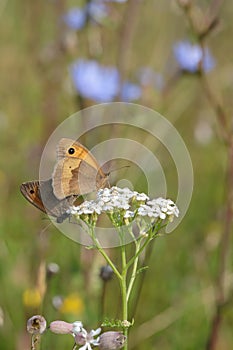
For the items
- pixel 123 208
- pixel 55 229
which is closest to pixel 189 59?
pixel 55 229

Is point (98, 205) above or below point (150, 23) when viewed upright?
below

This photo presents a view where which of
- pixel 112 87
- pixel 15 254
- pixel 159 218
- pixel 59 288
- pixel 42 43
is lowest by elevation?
pixel 159 218

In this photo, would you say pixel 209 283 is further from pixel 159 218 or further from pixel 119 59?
pixel 159 218

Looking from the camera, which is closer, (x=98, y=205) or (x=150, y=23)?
(x=98, y=205)

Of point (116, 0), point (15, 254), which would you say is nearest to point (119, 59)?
point (116, 0)

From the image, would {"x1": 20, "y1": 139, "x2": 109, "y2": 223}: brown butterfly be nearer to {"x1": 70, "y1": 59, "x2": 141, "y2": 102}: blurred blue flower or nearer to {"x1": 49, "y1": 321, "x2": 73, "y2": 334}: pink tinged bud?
{"x1": 49, "y1": 321, "x2": 73, "y2": 334}: pink tinged bud

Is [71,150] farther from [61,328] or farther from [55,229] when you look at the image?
[55,229]

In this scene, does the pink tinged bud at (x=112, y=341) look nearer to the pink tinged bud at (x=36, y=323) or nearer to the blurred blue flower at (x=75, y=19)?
the pink tinged bud at (x=36, y=323)
